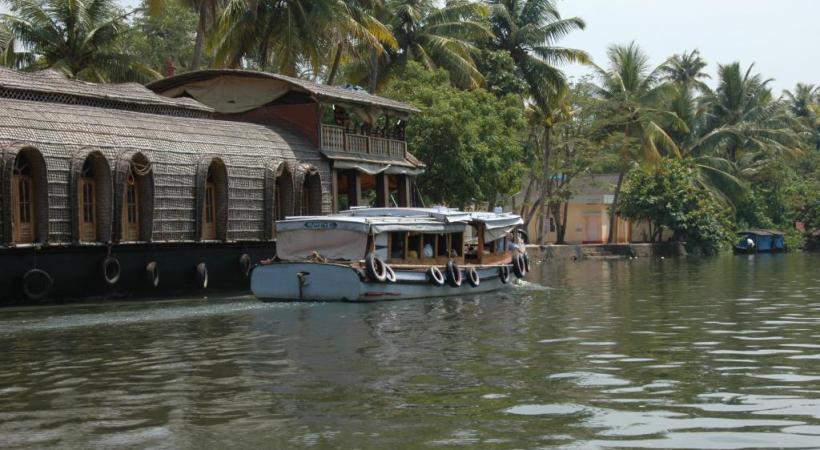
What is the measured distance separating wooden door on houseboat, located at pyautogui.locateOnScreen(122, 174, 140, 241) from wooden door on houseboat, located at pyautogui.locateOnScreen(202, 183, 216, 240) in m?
1.89

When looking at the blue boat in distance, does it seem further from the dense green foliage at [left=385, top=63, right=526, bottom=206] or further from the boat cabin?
the boat cabin

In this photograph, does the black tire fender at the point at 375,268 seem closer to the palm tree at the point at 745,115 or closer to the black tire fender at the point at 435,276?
the black tire fender at the point at 435,276

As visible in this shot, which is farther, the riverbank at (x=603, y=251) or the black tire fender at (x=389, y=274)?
the riverbank at (x=603, y=251)

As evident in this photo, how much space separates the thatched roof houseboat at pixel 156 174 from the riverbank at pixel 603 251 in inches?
625

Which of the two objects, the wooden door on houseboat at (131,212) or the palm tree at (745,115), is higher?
the palm tree at (745,115)

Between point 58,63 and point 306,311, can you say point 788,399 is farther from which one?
point 58,63

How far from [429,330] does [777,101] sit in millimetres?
47629

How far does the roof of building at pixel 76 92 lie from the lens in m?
21.7

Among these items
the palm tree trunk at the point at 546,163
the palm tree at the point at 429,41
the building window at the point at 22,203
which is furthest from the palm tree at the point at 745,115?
the building window at the point at 22,203

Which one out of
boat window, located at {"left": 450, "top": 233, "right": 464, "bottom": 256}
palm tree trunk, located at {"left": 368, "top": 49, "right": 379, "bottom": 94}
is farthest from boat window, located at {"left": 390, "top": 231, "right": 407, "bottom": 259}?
palm tree trunk, located at {"left": 368, "top": 49, "right": 379, "bottom": 94}

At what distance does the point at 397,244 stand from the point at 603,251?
25870 millimetres

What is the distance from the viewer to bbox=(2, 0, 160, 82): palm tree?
30688mm

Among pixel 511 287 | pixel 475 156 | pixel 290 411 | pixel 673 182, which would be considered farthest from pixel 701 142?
pixel 290 411

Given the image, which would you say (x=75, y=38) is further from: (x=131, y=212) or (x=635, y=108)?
(x=635, y=108)
